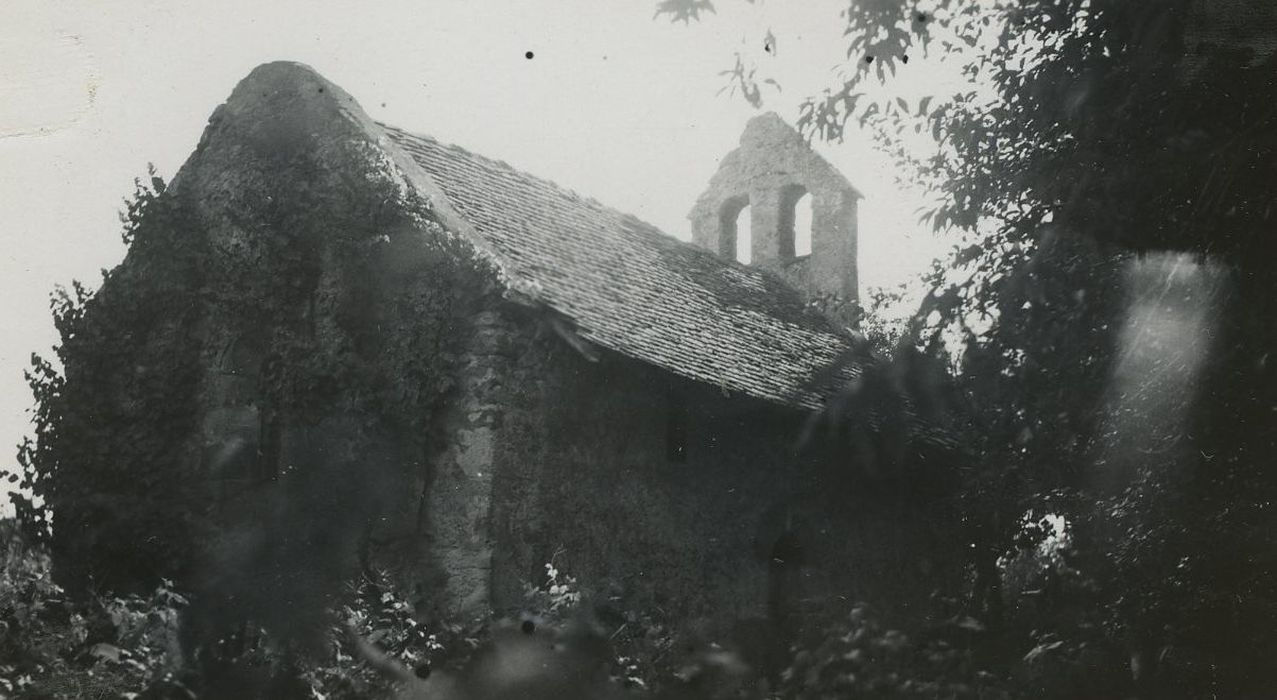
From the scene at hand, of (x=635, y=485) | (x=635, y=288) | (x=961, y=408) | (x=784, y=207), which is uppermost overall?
(x=784, y=207)

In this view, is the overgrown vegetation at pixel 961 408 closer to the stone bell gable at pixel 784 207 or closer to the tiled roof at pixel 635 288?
the tiled roof at pixel 635 288

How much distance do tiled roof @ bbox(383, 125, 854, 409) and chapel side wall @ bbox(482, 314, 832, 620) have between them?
0.37 metres

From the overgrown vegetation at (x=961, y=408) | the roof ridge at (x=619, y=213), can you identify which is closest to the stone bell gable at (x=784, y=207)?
the roof ridge at (x=619, y=213)

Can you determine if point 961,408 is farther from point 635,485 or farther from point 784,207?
point 784,207

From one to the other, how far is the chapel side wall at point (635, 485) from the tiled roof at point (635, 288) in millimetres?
372

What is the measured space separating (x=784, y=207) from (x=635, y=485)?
9.40 metres

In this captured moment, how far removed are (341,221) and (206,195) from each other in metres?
1.89

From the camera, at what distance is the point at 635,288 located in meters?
12.1

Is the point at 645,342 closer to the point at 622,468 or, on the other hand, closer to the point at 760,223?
the point at 622,468

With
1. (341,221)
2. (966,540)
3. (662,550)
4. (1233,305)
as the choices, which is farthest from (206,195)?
(966,540)

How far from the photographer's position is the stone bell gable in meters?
17.3

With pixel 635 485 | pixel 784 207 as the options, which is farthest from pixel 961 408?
pixel 784 207

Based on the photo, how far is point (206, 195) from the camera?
399 inches

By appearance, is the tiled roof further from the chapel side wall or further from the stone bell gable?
the stone bell gable
